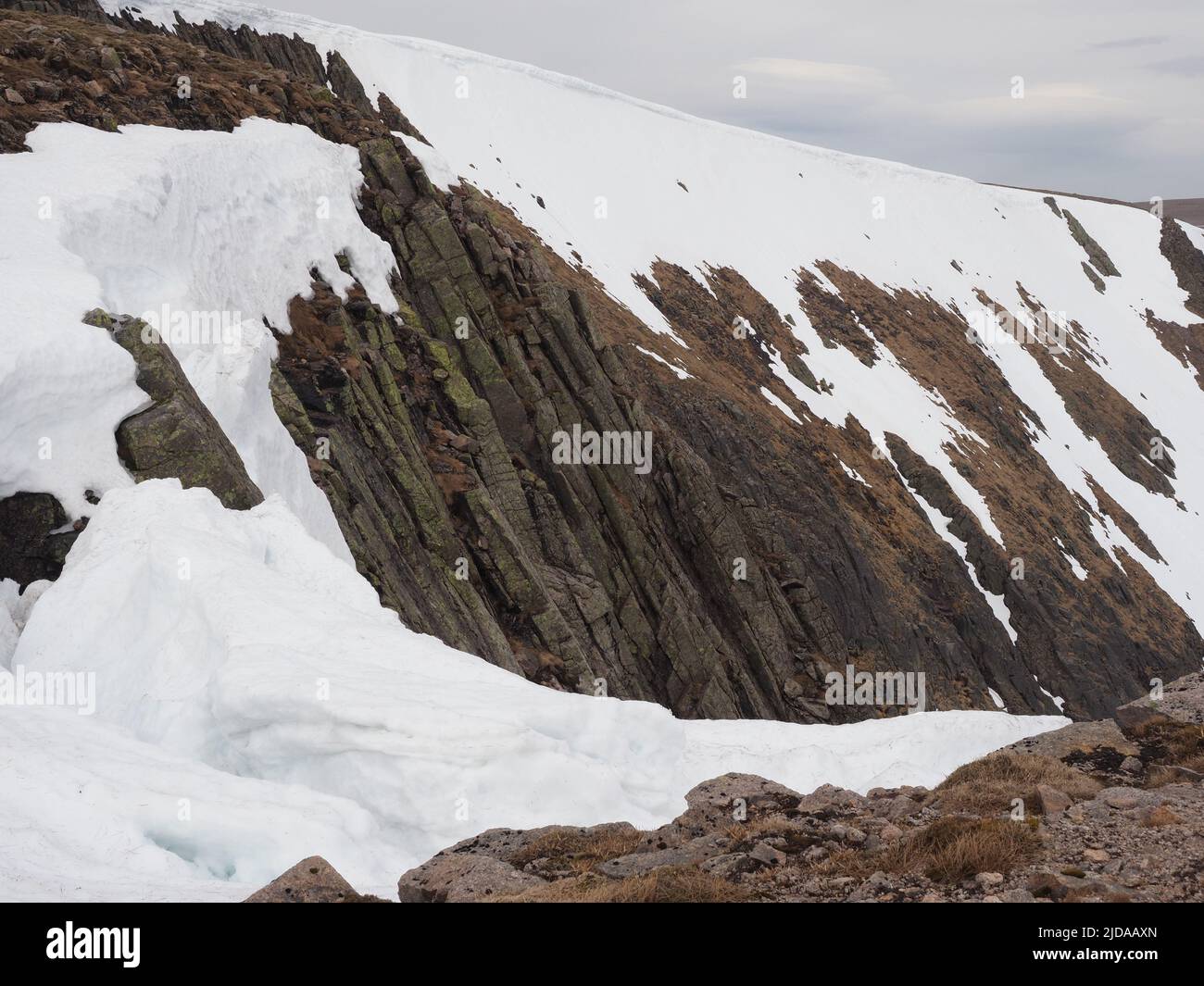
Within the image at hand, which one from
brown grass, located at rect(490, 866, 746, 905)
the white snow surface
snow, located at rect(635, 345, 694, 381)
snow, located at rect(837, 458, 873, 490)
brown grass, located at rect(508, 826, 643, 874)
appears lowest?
brown grass, located at rect(490, 866, 746, 905)

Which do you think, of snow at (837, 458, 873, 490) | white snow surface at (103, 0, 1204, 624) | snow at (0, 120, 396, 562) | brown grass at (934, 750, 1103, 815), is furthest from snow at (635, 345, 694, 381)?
brown grass at (934, 750, 1103, 815)

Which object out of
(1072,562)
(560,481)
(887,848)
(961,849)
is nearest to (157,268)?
(560,481)

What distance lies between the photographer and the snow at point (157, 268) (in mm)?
15219

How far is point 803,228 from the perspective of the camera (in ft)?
241

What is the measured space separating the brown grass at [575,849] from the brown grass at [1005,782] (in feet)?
11.8

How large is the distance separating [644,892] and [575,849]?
213cm

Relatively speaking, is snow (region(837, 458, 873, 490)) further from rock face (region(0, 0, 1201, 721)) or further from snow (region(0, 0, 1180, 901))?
snow (region(0, 0, 1180, 901))

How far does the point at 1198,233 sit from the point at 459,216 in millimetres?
106421

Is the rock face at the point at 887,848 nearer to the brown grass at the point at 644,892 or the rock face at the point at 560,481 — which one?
the brown grass at the point at 644,892

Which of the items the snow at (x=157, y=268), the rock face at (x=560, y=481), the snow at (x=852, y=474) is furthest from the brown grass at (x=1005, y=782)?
the snow at (x=852, y=474)

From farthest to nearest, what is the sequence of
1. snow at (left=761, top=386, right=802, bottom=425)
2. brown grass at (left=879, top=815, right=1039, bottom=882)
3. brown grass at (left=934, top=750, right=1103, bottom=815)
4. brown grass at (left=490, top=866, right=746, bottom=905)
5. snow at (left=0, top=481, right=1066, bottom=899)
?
snow at (left=761, top=386, right=802, bottom=425), brown grass at (left=934, top=750, right=1103, bottom=815), snow at (left=0, top=481, right=1066, bottom=899), brown grass at (left=879, top=815, right=1039, bottom=882), brown grass at (left=490, top=866, right=746, bottom=905)

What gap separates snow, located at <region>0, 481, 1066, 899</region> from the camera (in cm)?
959

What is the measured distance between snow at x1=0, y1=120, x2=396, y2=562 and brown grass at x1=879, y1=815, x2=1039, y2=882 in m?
12.8
